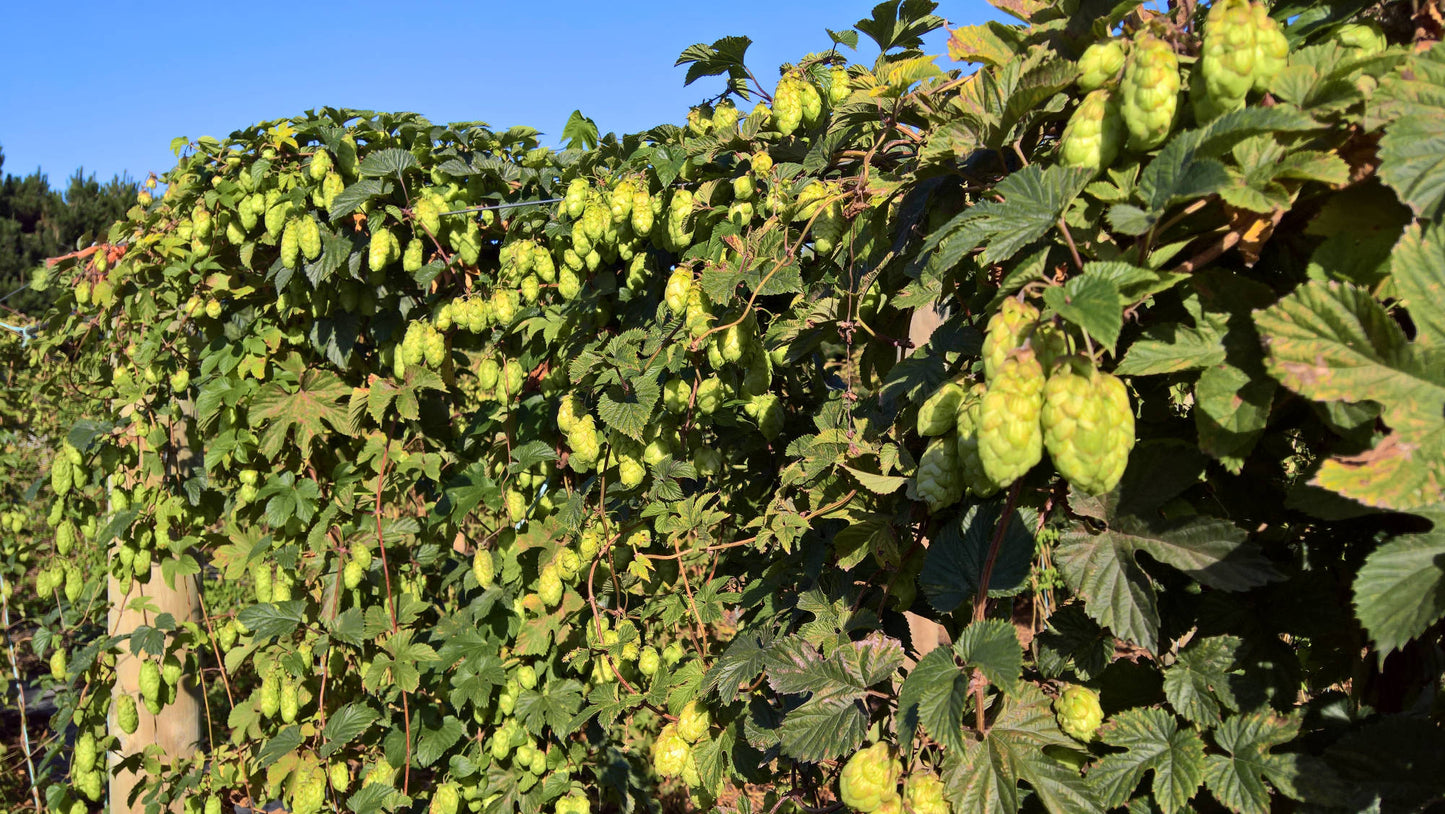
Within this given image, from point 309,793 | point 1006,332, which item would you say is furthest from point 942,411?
point 309,793

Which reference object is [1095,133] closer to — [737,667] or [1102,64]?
[1102,64]

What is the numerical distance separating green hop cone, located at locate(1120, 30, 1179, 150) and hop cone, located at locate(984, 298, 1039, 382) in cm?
19

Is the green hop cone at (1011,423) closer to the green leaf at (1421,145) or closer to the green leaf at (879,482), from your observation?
the green leaf at (1421,145)

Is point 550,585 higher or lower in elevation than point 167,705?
higher

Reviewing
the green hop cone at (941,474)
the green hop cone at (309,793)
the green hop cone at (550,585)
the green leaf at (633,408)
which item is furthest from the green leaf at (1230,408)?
the green hop cone at (309,793)

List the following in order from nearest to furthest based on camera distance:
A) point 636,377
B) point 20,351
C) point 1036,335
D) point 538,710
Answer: point 1036,335
point 636,377
point 538,710
point 20,351

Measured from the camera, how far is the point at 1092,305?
27.9 inches

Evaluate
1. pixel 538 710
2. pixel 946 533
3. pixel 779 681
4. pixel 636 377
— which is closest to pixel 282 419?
pixel 538 710

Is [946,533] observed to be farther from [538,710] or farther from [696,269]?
[538,710]

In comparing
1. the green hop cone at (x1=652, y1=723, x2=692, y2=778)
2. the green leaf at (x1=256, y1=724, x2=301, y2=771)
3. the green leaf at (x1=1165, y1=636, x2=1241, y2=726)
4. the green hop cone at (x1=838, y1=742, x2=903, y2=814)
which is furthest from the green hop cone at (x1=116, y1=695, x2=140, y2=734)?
the green leaf at (x1=1165, y1=636, x2=1241, y2=726)

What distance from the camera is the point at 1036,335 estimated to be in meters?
0.78

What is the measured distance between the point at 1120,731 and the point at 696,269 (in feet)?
3.65

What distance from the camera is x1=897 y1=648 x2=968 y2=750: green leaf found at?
858 millimetres

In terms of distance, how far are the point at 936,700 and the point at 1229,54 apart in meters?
0.65
